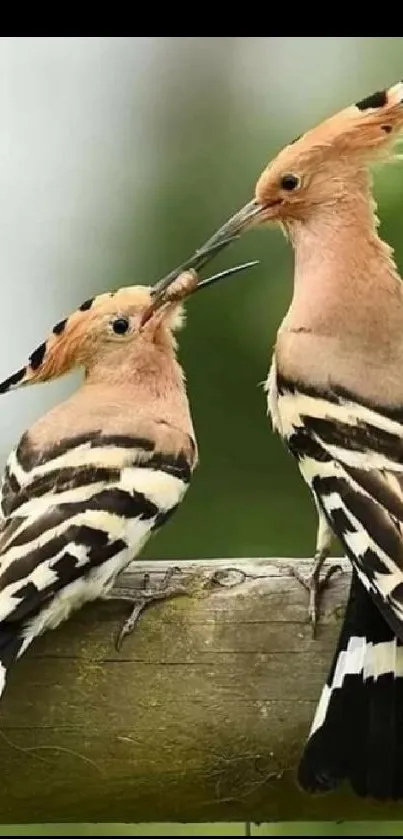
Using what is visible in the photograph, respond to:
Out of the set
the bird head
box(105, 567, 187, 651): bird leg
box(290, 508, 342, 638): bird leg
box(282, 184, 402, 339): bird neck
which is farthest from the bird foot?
the bird head

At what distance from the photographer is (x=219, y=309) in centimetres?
245

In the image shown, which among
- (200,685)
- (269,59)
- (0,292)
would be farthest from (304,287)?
(269,59)

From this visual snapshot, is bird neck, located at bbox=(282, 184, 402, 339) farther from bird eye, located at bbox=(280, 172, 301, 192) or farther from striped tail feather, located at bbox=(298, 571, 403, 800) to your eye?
striped tail feather, located at bbox=(298, 571, 403, 800)

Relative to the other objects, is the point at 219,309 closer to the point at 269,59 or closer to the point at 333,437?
the point at 269,59

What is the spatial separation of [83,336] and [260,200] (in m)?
0.21

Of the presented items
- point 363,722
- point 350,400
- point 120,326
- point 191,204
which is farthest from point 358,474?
point 191,204

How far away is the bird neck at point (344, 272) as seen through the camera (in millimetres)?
1381

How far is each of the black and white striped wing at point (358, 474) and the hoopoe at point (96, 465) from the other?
0.42 ft

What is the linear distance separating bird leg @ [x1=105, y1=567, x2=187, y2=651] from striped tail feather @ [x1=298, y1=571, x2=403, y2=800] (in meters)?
0.17

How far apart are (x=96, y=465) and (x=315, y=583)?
0.22m

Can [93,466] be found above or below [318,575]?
above

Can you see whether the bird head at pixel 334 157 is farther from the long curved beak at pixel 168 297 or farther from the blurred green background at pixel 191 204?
the blurred green background at pixel 191 204

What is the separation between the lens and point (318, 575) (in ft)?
4.33

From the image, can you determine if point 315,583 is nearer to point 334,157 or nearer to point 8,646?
point 8,646
